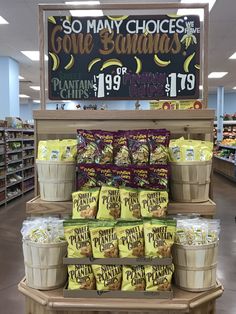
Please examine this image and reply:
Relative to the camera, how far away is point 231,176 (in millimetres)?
12281

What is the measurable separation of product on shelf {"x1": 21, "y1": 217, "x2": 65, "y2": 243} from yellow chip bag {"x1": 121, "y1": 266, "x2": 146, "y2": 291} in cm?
33

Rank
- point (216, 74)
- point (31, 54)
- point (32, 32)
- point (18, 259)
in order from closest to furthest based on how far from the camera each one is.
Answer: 1. point (18, 259)
2. point (32, 32)
3. point (31, 54)
4. point (216, 74)

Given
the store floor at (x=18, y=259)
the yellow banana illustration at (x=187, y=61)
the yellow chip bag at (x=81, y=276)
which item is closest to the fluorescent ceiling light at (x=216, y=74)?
the store floor at (x=18, y=259)

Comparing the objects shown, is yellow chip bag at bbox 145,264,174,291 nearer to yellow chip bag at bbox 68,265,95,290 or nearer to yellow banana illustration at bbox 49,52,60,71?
yellow chip bag at bbox 68,265,95,290

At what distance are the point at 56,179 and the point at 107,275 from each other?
0.52 meters

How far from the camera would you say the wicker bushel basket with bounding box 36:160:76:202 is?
5.93 ft

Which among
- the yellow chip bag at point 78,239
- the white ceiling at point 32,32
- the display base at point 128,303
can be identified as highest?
the white ceiling at point 32,32

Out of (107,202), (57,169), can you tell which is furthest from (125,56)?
(107,202)

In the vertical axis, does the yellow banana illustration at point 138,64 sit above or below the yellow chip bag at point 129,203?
above

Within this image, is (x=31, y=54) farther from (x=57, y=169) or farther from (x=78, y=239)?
(x=78, y=239)

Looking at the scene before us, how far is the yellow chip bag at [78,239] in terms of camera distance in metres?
1.63

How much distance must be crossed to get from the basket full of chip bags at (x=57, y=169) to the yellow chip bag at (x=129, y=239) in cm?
38

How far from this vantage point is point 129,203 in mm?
1695

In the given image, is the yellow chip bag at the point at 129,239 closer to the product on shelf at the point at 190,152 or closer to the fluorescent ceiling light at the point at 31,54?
the product on shelf at the point at 190,152
